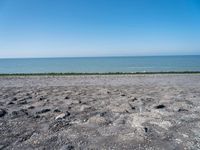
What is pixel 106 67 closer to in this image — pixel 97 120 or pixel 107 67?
pixel 107 67

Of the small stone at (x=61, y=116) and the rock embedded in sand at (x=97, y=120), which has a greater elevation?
the small stone at (x=61, y=116)

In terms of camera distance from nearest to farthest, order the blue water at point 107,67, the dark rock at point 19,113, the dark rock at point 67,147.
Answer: the dark rock at point 67,147 → the dark rock at point 19,113 → the blue water at point 107,67

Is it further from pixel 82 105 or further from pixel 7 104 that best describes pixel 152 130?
pixel 7 104

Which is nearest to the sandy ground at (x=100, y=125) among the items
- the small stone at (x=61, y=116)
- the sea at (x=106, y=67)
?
the small stone at (x=61, y=116)

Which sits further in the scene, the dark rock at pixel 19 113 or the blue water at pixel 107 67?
the blue water at pixel 107 67

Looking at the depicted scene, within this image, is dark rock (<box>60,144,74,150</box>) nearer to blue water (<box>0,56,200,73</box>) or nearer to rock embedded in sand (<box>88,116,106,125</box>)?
rock embedded in sand (<box>88,116,106,125</box>)

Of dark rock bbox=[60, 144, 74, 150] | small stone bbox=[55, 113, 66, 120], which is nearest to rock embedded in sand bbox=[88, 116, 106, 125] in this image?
small stone bbox=[55, 113, 66, 120]

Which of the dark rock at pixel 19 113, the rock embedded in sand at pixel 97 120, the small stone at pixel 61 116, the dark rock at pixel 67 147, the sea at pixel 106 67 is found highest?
the dark rock at pixel 19 113

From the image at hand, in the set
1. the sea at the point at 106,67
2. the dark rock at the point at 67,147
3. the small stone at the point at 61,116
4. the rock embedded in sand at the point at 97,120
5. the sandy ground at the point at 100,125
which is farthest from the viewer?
the sea at the point at 106,67

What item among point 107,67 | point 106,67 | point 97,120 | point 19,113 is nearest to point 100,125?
point 97,120

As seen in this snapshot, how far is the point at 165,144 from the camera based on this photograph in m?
3.29

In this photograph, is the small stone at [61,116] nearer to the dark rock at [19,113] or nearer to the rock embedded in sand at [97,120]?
the rock embedded in sand at [97,120]

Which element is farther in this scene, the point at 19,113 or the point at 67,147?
the point at 19,113

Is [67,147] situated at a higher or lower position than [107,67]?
higher
